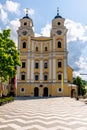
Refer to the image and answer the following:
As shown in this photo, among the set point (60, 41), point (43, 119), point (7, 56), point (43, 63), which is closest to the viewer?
point (43, 119)

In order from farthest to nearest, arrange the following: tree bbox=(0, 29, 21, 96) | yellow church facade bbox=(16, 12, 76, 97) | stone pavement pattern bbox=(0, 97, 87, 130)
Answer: yellow church facade bbox=(16, 12, 76, 97) < tree bbox=(0, 29, 21, 96) < stone pavement pattern bbox=(0, 97, 87, 130)

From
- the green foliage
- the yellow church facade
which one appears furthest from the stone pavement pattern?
the yellow church facade

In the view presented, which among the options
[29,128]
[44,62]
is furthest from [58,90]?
[29,128]

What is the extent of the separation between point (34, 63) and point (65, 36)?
10.6 metres

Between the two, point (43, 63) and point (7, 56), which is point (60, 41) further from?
point (7, 56)

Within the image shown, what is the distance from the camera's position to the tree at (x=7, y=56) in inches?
1027

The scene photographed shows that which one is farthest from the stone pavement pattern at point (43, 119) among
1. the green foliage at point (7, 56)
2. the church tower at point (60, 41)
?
the church tower at point (60, 41)

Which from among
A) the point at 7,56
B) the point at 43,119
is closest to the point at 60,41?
the point at 7,56

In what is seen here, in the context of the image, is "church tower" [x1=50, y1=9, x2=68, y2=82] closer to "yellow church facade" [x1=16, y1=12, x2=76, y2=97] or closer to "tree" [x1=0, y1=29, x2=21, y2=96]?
"yellow church facade" [x1=16, y1=12, x2=76, y2=97]

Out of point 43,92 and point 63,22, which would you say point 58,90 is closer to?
point 43,92

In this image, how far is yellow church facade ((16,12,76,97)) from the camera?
5375 cm

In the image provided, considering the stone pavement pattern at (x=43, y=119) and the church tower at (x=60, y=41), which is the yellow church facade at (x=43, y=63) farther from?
the stone pavement pattern at (x=43, y=119)

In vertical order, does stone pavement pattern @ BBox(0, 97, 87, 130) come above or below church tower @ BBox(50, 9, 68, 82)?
below

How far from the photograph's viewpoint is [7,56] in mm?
26688
